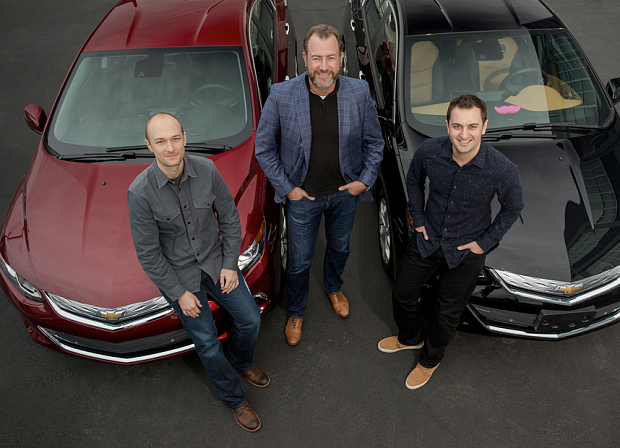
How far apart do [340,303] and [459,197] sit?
4.98 ft

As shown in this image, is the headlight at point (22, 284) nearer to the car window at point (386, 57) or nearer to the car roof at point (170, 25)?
the car roof at point (170, 25)

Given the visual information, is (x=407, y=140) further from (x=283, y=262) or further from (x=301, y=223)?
(x=283, y=262)

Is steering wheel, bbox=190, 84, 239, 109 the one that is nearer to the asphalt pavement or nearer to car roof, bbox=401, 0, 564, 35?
car roof, bbox=401, 0, 564, 35

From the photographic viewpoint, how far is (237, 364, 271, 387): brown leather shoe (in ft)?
10.3

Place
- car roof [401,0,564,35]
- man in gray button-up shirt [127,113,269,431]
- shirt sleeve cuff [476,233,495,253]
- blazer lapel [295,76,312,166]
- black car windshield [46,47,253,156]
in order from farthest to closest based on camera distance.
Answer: car roof [401,0,564,35]
black car windshield [46,47,253,156]
blazer lapel [295,76,312,166]
shirt sleeve cuff [476,233,495,253]
man in gray button-up shirt [127,113,269,431]

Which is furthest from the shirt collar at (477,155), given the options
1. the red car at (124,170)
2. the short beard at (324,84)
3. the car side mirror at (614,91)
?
the car side mirror at (614,91)

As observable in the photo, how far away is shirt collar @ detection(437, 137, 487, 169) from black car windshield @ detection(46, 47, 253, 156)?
1478 millimetres

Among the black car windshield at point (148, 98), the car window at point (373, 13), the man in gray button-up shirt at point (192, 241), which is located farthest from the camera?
the car window at point (373, 13)

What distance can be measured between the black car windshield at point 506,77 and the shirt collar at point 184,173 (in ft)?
6.07

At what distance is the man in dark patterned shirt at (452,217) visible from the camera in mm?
2348

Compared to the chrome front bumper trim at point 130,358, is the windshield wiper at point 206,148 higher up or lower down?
higher up

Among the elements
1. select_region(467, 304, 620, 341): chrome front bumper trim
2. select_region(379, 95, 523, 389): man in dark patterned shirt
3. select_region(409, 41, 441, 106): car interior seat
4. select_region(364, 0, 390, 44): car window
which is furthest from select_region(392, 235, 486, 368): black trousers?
select_region(364, 0, 390, 44): car window

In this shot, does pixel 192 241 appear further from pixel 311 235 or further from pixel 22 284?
pixel 22 284

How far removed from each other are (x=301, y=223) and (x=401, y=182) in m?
0.82
